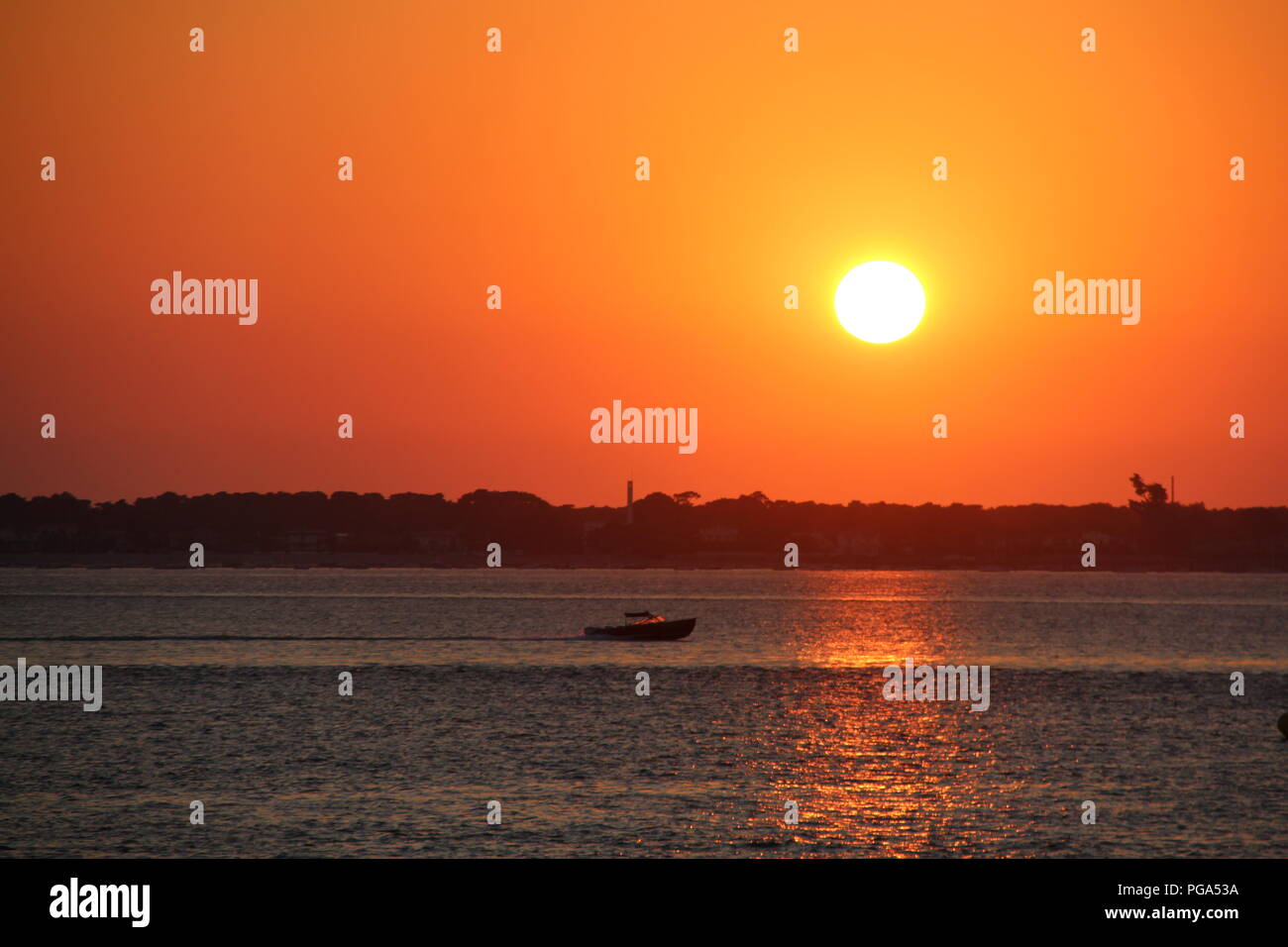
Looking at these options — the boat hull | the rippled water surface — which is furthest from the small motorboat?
the rippled water surface

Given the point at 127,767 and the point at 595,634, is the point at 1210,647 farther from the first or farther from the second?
the point at 127,767

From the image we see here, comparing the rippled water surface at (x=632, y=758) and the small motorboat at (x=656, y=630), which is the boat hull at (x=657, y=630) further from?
the rippled water surface at (x=632, y=758)

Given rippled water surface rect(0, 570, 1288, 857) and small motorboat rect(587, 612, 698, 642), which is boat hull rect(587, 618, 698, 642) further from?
rippled water surface rect(0, 570, 1288, 857)

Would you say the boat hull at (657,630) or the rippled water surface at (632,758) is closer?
the rippled water surface at (632,758)

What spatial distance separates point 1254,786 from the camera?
55500 mm

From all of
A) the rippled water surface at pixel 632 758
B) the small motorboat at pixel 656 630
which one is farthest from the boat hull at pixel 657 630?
the rippled water surface at pixel 632 758

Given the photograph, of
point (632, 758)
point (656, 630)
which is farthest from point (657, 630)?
point (632, 758)

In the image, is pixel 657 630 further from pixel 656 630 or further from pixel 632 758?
pixel 632 758

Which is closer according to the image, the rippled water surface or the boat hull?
the rippled water surface

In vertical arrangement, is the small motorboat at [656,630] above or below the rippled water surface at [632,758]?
above

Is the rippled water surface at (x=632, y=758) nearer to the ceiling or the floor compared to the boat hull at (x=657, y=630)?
nearer to the floor

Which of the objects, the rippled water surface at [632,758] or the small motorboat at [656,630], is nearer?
the rippled water surface at [632,758]
